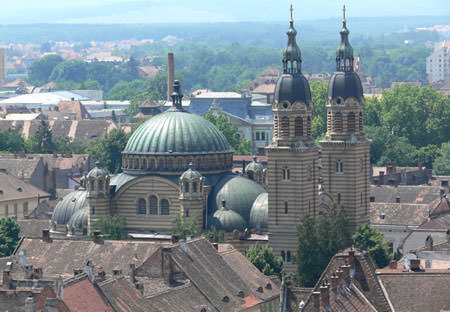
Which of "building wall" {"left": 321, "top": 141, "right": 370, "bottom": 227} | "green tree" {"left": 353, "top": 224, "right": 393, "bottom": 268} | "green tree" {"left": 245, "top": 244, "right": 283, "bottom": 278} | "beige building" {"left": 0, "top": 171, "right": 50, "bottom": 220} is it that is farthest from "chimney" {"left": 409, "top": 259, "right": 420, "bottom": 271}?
"beige building" {"left": 0, "top": 171, "right": 50, "bottom": 220}

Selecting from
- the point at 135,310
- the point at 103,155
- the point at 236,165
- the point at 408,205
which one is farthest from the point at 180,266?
the point at 103,155

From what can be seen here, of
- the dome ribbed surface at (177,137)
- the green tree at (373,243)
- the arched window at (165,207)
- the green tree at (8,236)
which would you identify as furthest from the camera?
the dome ribbed surface at (177,137)

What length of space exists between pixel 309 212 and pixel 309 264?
9076mm

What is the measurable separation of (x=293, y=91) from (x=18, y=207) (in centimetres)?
3783

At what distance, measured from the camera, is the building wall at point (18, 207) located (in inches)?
5586

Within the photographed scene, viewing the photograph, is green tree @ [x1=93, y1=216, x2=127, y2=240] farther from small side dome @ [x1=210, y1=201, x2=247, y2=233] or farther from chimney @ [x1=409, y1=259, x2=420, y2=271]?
chimney @ [x1=409, y1=259, x2=420, y2=271]

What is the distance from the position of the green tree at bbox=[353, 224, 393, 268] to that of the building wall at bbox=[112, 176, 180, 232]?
13.3 m

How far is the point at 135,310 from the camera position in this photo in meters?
75.6

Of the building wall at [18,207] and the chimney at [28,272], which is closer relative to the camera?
the chimney at [28,272]

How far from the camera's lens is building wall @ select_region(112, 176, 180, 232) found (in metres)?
119

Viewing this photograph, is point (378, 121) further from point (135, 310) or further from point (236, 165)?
point (135, 310)

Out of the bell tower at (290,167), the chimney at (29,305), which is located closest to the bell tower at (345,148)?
the bell tower at (290,167)

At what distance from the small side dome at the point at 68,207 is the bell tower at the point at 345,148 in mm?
17331

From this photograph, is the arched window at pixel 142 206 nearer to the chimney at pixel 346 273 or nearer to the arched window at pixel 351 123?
the arched window at pixel 351 123
